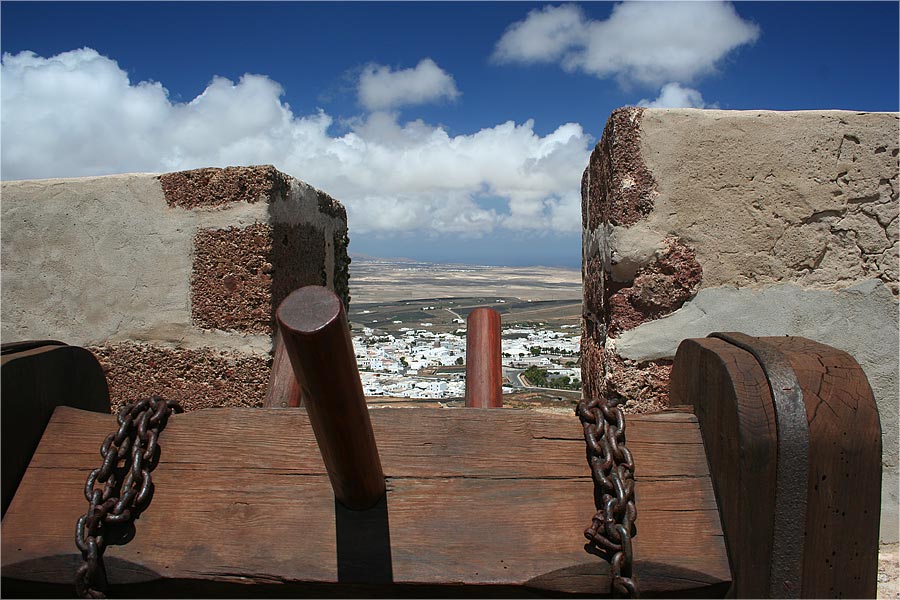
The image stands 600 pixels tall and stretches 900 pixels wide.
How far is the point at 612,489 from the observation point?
1009 mm

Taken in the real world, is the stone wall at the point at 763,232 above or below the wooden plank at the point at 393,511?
above

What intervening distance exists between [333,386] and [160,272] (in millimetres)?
1661

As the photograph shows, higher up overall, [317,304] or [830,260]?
[830,260]

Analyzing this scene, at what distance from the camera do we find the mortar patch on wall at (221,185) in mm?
2123

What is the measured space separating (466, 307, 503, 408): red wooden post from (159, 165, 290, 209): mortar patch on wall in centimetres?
86

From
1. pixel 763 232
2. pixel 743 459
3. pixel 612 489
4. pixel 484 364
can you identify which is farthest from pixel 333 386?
pixel 763 232

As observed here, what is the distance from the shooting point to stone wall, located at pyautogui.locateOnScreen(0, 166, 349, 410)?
2146mm

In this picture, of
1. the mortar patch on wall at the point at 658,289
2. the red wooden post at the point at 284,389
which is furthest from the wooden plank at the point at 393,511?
the mortar patch on wall at the point at 658,289

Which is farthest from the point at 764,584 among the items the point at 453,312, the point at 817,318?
the point at 453,312

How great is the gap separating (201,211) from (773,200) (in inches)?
72.7

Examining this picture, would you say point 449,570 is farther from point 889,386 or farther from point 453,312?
point 453,312

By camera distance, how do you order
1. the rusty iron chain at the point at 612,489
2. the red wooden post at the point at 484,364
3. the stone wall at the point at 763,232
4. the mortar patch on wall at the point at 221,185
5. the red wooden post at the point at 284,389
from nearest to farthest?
the rusty iron chain at the point at 612,489 < the red wooden post at the point at 284,389 < the red wooden post at the point at 484,364 < the stone wall at the point at 763,232 < the mortar patch on wall at the point at 221,185

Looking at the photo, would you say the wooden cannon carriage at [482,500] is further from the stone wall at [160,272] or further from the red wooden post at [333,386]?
the stone wall at [160,272]

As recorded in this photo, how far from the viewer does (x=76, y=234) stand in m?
2.27
